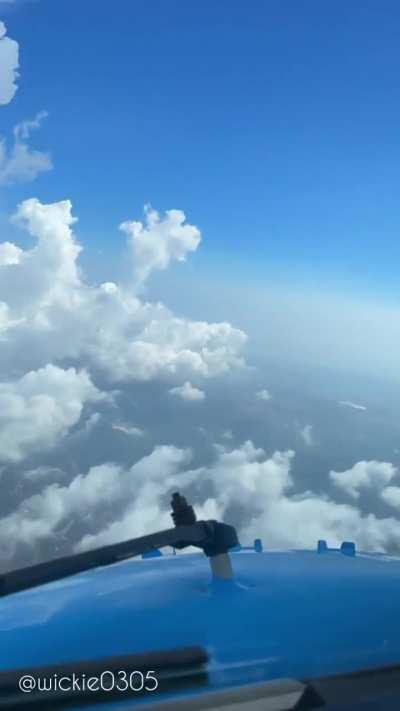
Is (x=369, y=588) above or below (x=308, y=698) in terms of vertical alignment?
above

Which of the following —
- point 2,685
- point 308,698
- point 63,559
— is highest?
point 63,559

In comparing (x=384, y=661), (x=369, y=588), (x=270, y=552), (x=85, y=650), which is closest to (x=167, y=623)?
(x=85, y=650)

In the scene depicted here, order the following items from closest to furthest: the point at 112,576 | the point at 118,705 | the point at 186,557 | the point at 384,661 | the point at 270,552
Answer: the point at 118,705 → the point at 384,661 → the point at 112,576 → the point at 186,557 → the point at 270,552

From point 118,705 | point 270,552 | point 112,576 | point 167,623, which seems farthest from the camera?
point 270,552

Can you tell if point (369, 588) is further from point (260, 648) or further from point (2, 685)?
point (2, 685)

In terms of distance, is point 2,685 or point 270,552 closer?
point 2,685

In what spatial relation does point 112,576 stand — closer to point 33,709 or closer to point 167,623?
point 167,623
